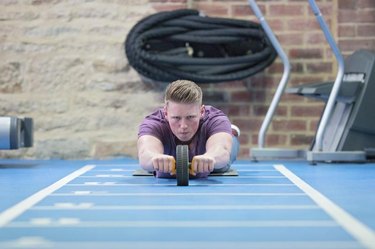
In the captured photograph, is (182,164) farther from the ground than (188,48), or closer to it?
closer to it

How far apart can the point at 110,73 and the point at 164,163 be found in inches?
91.2

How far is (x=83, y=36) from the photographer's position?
4.84 metres

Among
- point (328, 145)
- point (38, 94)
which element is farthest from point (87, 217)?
point (38, 94)

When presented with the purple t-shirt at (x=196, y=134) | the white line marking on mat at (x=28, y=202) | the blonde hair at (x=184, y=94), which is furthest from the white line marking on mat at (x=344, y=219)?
the white line marking on mat at (x=28, y=202)

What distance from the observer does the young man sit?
8.70 feet

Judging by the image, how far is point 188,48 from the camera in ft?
15.3

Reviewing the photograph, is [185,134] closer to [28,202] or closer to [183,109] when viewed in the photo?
[183,109]

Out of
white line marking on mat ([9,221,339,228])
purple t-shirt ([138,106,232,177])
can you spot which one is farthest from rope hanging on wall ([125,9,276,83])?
white line marking on mat ([9,221,339,228])

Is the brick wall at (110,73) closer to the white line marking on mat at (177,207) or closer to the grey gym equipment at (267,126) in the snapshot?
the grey gym equipment at (267,126)

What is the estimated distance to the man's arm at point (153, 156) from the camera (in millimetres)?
2623

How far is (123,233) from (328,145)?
2.95m

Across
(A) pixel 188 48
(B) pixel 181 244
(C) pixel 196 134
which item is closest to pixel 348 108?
(A) pixel 188 48

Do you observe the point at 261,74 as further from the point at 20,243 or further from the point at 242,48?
the point at 20,243

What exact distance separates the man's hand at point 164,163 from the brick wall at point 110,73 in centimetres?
215
